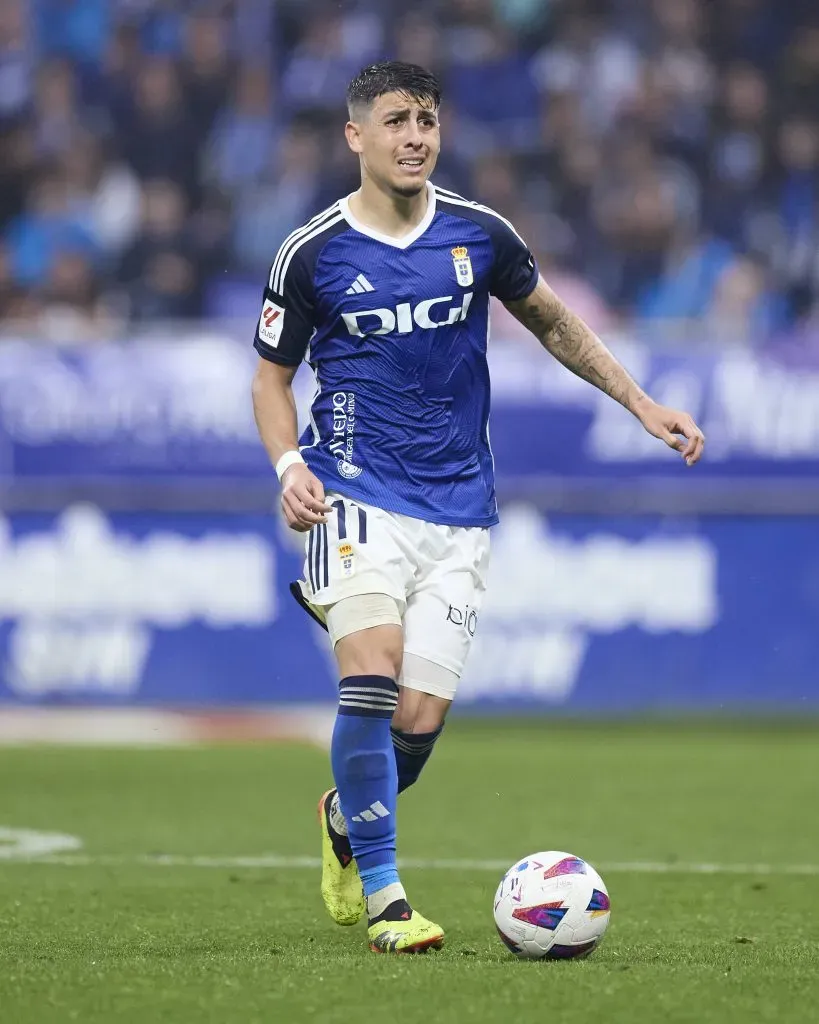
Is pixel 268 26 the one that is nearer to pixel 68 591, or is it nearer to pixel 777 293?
pixel 777 293

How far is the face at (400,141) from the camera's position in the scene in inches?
202

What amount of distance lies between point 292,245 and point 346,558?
89cm

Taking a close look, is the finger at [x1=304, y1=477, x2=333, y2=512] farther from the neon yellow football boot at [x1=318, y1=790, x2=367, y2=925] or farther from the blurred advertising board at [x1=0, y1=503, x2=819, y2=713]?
the blurred advertising board at [x1=0, y1=503, x2=819, y2=713]

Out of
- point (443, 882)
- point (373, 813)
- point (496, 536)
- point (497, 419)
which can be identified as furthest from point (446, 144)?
point (373, 813)

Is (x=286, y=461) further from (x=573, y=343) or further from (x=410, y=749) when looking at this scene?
(x=573, y=343)

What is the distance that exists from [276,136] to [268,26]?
112cm

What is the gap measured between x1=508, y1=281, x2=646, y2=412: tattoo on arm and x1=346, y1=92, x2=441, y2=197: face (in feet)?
1.89

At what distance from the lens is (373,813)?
4.96 metres

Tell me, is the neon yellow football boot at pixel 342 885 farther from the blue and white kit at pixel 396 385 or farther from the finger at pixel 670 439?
the finger at pixel 670 439

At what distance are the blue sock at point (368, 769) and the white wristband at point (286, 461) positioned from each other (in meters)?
0.57

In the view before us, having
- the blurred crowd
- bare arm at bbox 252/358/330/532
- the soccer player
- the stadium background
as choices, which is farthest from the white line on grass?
the blurred crowd

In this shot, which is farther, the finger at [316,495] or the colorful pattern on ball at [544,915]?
the finger at [316,495]

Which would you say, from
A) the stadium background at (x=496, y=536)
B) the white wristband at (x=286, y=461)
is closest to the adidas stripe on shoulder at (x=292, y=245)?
the white wristband at (x=286, y=461)

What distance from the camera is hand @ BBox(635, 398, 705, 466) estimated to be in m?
5.23
